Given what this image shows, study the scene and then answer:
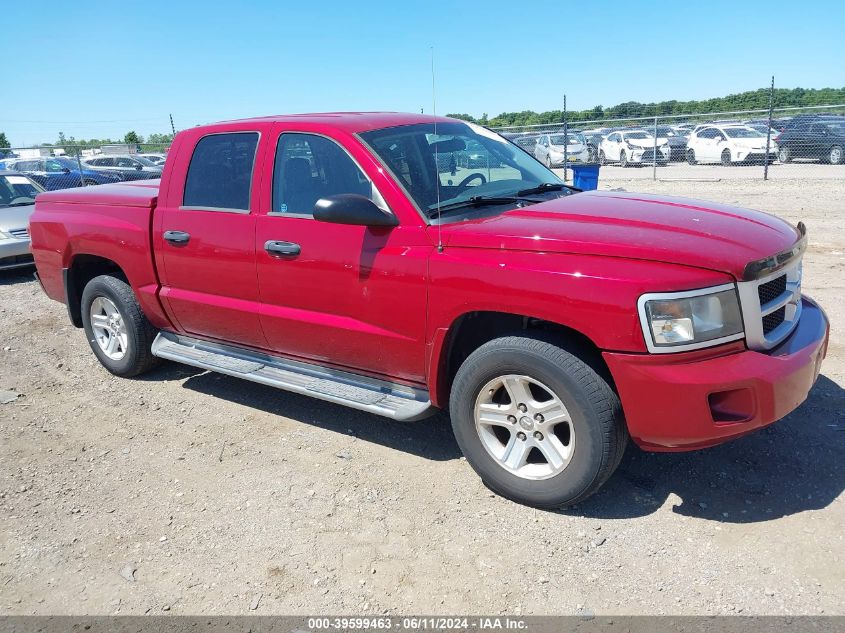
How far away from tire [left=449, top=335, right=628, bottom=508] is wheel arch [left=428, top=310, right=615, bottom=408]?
9 cm

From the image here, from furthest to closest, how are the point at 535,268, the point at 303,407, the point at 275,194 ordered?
the point at 303,407, the point at 275,194, the point at 535,268

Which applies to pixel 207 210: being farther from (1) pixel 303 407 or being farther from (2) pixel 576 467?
(2) pixel 576 467

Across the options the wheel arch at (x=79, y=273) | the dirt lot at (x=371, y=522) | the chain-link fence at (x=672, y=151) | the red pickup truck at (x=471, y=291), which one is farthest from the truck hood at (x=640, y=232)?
the chain-link fence at (x=672, y=151)

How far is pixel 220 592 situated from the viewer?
2.97 meters

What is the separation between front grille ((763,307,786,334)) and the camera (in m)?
3.14

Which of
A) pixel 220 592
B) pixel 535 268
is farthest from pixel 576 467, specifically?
pixel 220 592

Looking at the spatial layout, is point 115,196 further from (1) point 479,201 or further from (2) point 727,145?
(2) point 727,145

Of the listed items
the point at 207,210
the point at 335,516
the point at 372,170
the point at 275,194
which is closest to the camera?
the point at 335,516

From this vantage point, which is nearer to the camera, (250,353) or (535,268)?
(535,268)

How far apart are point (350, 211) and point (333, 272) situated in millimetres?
444

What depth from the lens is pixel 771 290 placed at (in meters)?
3.18

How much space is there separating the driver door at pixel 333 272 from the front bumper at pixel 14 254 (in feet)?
22.4

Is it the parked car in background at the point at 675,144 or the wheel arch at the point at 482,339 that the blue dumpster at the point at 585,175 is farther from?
the parked car in background at the point at 675,144

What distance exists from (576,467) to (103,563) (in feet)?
7.37
